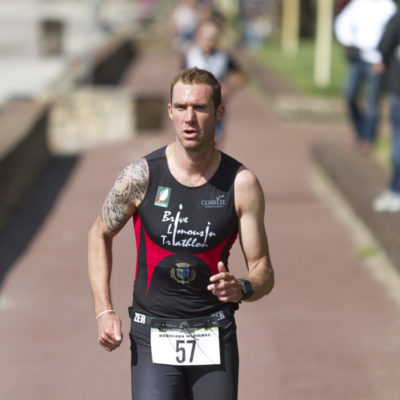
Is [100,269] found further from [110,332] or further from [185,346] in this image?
[185,346]

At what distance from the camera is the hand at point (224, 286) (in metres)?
3.65

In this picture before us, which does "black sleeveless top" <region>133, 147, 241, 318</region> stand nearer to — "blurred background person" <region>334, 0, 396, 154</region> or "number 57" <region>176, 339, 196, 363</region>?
"number 57" <region>176, 339, 196, 363</region>

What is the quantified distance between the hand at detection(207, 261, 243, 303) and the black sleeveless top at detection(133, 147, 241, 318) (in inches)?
8.8

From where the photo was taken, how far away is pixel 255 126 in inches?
693

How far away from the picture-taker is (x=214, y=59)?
434 inches

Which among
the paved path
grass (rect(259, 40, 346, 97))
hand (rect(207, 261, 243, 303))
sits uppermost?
hand (rect(207, 261, 243, 303))

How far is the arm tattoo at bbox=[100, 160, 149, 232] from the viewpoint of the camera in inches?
157

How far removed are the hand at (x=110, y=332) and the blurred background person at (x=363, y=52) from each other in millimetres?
6418

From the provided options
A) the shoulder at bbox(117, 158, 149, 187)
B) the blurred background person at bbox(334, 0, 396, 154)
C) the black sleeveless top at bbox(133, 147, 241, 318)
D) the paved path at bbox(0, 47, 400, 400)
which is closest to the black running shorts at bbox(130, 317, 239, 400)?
the black sleeveless top at bbox(133, 147, 241, 318)

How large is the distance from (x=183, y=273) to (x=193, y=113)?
62 centimetres

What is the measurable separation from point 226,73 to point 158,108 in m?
7.20

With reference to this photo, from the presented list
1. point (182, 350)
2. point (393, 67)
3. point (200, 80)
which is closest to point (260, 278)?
point (182, 350)

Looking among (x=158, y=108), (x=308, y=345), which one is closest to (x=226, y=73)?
(x=308, y=345)

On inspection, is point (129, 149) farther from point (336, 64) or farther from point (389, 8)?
point (336, 64)
